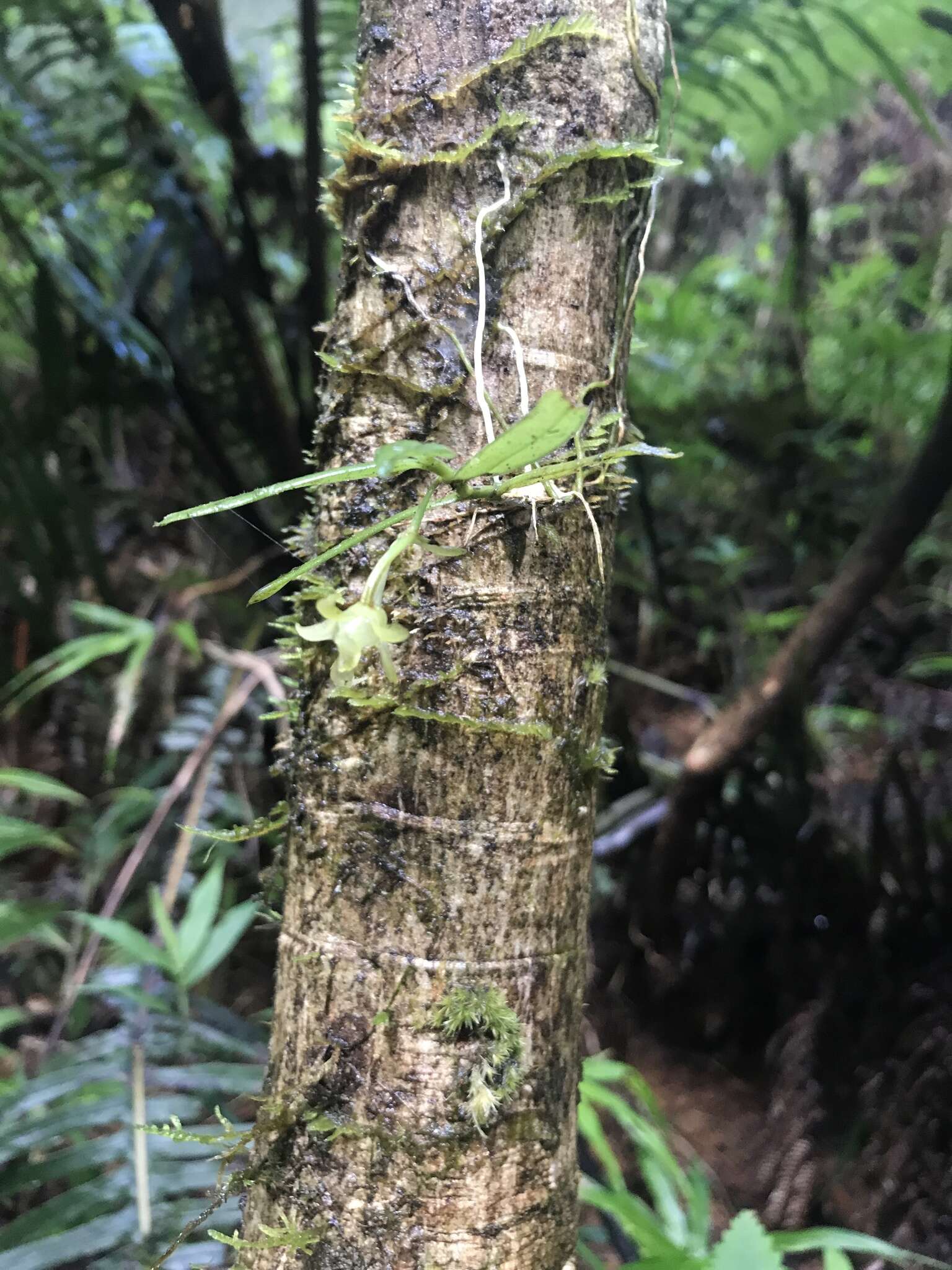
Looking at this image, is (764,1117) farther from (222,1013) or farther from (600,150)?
(600,150)

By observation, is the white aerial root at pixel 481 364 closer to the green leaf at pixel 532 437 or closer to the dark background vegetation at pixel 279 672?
the green leaf at pixel 532 437

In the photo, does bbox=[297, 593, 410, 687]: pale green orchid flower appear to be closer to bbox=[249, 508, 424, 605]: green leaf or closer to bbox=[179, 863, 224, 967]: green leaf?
bbox=[249, 508, 424, 605]: green leaf

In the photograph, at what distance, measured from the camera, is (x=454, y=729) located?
45 centimetres

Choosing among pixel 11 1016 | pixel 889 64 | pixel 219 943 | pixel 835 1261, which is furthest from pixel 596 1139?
pixel 889 64

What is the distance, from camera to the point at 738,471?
2117 mm

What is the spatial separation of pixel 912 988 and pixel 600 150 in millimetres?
1396

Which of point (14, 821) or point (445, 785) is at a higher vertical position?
point (445, 785)

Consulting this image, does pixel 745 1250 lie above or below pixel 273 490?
below

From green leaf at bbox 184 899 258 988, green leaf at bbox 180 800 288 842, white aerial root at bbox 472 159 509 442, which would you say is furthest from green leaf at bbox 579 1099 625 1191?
white aerial root at bbox 472 159 509 442

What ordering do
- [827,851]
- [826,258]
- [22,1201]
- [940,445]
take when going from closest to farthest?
[22,1201] → [940,445] → [827,851] → [826,258]

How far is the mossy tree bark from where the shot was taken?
45 centimetres

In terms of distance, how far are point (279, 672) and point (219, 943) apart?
19.0 inches

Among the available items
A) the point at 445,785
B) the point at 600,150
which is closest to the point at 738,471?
the point at 600,150

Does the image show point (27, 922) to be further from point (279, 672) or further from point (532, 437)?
point (532, 437)
